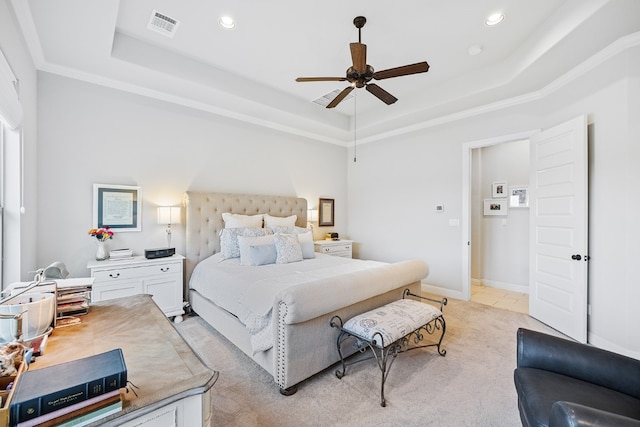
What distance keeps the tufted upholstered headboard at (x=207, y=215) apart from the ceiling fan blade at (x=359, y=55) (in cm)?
260

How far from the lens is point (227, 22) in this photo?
2744 mm

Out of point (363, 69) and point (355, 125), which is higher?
point (355, 125)

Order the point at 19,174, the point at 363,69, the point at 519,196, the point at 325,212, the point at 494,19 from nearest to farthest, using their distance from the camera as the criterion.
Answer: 1. the point at 19,174
2. the point at 363,69
3. the point at 494,19
4. the point at 519,196
5. the point at 325,212

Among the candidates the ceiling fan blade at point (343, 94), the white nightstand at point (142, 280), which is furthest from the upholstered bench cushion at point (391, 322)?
the white nightstand at point (142, 280)

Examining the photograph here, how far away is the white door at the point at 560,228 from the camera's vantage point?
2.99 metres

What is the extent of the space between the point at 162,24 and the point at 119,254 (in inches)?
98.7

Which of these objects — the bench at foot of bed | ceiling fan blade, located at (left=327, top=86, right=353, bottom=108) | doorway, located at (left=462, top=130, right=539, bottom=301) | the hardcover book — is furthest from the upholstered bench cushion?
ceiling fan blade, located at (left=327, top=86, right=353, bottom=108)

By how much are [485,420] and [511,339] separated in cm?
153

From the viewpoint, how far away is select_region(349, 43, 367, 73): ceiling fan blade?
234cm

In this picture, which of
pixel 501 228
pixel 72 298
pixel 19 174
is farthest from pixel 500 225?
pixel 19 174

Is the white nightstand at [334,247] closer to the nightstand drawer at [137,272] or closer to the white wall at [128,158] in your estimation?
the white wall at [128,158]

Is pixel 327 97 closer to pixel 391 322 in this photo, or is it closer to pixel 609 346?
Answer: pixel 391 322

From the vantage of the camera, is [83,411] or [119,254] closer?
[83,411]

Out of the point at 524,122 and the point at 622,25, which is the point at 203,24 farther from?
the point at 524,122
